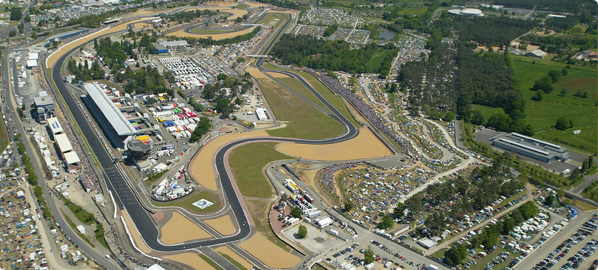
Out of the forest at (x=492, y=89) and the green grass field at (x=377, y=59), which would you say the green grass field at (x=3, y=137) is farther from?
the green grass field at (x=377, y=59)

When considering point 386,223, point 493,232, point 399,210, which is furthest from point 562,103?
point 386,223

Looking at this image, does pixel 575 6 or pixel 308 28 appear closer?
pixel 308 28

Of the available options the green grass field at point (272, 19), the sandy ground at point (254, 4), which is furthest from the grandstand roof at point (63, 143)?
the sandy ground at point (254, 4)

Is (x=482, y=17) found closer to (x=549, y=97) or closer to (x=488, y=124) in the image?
(x=549, y=97)

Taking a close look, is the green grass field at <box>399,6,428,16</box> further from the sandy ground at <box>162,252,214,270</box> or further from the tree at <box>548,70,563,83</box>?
the sandy ground at <box>162,252,214,270</box>

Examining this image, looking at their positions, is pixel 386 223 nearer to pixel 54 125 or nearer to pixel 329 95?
pixel 329 95

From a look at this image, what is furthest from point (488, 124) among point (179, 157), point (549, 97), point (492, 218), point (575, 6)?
point (575, 6)

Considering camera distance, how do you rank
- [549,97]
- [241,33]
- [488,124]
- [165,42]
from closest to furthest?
[488,124]
[549,97]
[165,42]
[241,33]
